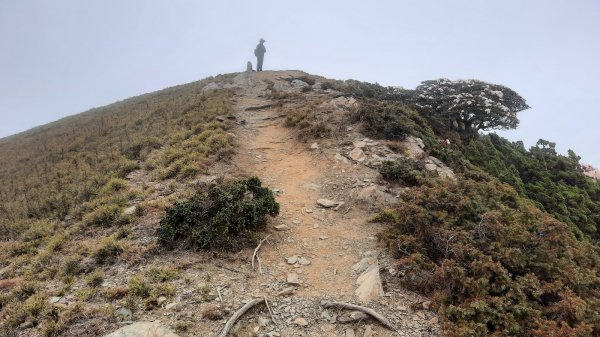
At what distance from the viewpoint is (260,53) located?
35094 mm

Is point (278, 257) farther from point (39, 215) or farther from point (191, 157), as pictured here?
point (39, 215)

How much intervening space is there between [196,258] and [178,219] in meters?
1.48

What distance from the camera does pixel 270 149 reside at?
16141mm

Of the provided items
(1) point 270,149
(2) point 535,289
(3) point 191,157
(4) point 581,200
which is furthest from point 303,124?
(4) point 581,200

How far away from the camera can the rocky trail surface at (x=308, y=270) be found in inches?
254

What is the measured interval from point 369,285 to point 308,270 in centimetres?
144

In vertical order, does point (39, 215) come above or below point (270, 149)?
below

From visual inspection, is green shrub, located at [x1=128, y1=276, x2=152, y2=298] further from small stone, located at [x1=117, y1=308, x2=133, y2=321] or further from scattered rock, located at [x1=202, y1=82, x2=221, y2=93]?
scattered rock, located at [x1=202, y1=82, x2=221, y2=93]

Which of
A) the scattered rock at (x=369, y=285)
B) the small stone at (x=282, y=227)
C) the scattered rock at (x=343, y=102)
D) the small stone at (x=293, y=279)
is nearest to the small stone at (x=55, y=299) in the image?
the small stone at (x=293, y=279)

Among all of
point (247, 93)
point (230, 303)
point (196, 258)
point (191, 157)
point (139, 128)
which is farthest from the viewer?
point (247, 93)

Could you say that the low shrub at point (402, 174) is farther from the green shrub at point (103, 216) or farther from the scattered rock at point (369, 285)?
the green shrub at point (103, 216)

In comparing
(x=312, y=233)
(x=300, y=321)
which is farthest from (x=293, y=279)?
(x=312, y=233)

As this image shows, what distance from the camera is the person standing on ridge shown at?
34.4 meters

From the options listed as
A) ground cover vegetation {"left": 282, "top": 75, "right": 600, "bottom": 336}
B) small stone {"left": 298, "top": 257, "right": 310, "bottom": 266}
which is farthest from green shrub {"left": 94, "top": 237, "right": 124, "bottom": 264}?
ground cover vegetation {"left": 282, "top": 75, "right": 600, "bottom": 336}
